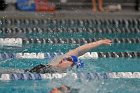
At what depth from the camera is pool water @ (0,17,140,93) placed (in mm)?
4859

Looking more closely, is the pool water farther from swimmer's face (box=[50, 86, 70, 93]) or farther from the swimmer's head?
swimmer's face (box=[50, 86, 70, 93])

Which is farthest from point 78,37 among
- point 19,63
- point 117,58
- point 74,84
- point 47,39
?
point 74,84

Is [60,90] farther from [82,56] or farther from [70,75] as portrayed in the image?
[82,56]

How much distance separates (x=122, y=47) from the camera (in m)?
6.50

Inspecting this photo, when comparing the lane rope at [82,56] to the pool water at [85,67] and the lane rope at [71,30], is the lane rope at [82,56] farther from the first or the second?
the lane rope at [71,30]

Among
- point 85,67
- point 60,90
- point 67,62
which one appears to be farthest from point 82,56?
point 60,90

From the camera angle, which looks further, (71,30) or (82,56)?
(71,30)

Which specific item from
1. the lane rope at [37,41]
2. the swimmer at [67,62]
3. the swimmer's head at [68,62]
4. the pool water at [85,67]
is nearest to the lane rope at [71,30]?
the pool water at [85,67]

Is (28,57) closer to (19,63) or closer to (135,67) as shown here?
(19,63)

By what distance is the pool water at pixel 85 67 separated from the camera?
486cm

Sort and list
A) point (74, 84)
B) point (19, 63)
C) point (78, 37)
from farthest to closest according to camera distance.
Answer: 1. point (78, 37)
2. point (19, 63)
3. point (74, 84)

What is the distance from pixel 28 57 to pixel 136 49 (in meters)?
1.80

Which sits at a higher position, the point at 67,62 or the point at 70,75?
the point at 67,62

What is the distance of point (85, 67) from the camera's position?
554cm
